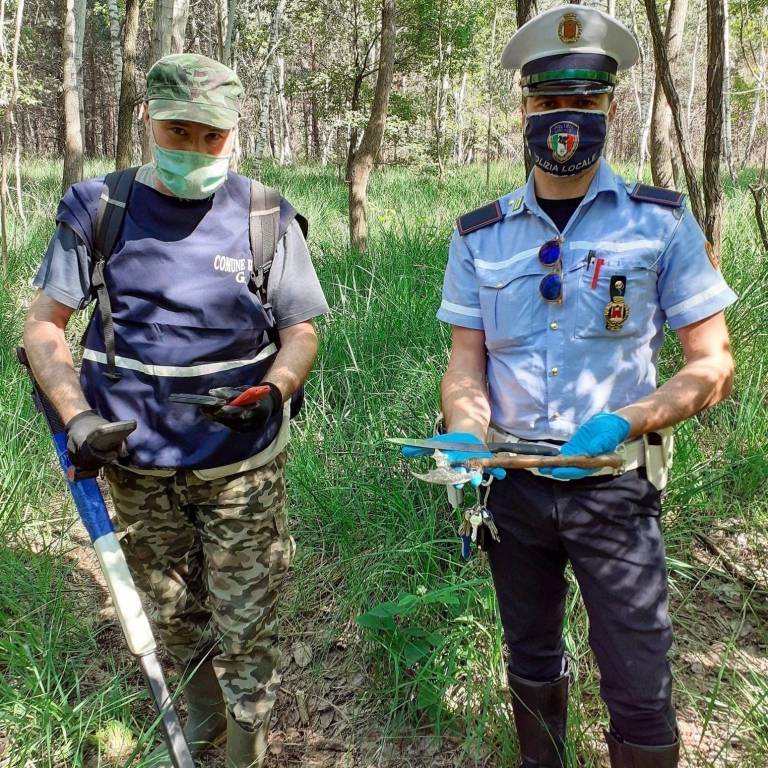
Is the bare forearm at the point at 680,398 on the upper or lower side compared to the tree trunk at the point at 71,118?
lower

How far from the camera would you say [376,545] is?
275 cm

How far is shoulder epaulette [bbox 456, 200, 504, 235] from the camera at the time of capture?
1.64m

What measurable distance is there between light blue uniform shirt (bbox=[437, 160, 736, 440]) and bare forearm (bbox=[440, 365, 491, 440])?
0.04 metres

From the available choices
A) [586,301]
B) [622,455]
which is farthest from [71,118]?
[622,455]

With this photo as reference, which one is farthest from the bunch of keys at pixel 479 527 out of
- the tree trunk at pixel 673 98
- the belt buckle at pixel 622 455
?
the tree trunk at pixel 673 98

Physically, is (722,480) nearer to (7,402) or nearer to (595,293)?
(595,293)

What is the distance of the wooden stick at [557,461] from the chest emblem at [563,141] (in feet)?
2.11

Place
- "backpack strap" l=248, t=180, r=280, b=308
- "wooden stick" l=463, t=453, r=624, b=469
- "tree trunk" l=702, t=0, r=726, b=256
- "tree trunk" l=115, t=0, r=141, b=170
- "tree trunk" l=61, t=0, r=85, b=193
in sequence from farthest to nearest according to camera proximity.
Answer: "tree trunk" l=61, t=0, r=85, b=193
"tree trunk" l=115, t=0, r=141, b=170
"tree trunk" l=702, t=0, r=726, b=256
"backpack strap" l=248, t=180, r=280, b=308
"wooden stick" l=463, t=453, r=624, b=469

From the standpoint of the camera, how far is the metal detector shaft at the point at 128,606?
167 centimetres

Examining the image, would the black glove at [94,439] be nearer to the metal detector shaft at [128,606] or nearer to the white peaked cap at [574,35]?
the metal detector shaft at [128,606]

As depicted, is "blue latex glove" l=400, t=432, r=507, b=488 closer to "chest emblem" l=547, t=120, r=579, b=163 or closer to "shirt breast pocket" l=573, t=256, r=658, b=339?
"shirt breast pocket" l=573, t=256, r=658, b=339

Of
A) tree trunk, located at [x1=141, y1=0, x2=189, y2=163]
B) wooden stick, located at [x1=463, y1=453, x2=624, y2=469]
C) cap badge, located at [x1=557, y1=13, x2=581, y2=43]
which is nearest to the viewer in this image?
wooden stick, located at [x1=463, y1=453, x2=624, y2=469]

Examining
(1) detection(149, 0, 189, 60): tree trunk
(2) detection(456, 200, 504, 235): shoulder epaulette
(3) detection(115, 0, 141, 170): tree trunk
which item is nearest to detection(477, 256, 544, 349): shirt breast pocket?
(2) detection(456, 200, 504, 235): shoulder epaulette

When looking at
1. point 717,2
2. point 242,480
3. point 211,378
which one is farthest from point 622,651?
point 717,2
